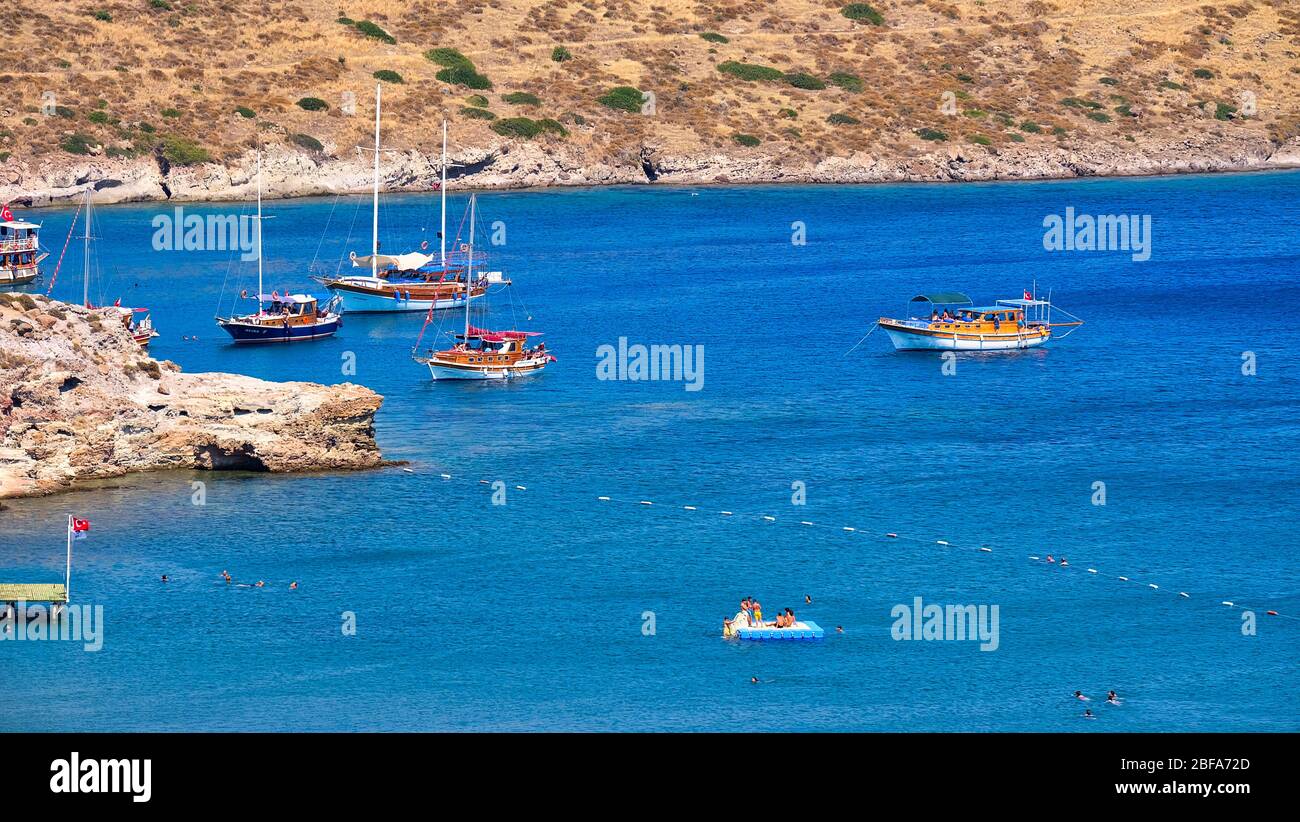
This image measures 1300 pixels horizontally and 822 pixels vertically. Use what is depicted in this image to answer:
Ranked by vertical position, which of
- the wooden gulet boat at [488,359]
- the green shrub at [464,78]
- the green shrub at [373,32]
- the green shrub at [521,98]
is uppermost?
the green shrub at [373,32]

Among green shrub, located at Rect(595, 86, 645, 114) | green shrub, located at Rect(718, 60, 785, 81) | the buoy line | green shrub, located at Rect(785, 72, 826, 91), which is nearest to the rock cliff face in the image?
the buoy line

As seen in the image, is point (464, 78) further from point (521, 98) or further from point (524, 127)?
point (524, 127)

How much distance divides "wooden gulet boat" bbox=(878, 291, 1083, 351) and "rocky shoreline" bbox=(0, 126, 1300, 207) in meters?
73.2

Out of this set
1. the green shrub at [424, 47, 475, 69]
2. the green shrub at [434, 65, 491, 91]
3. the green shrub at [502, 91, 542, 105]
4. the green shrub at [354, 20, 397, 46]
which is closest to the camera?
the green shrub at [502, 91, 542, 105]

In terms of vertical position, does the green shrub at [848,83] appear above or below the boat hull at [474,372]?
above

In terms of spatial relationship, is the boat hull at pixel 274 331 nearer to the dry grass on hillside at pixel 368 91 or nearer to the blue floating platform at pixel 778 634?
the blue floating platform at pixel 778 634

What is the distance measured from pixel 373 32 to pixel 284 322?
89.9 m

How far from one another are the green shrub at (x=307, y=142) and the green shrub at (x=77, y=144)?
1658 centimetres

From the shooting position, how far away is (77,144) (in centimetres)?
15912

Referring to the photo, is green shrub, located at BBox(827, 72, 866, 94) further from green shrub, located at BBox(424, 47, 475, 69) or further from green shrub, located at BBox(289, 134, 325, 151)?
green shrub, located at BBox(289, 134, 325, 151)

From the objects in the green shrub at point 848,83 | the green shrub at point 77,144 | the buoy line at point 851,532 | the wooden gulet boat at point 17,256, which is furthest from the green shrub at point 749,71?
the buoy line at point 851,532

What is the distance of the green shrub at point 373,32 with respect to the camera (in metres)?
190

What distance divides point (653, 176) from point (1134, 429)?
101m

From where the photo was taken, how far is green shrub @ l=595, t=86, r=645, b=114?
188 m
